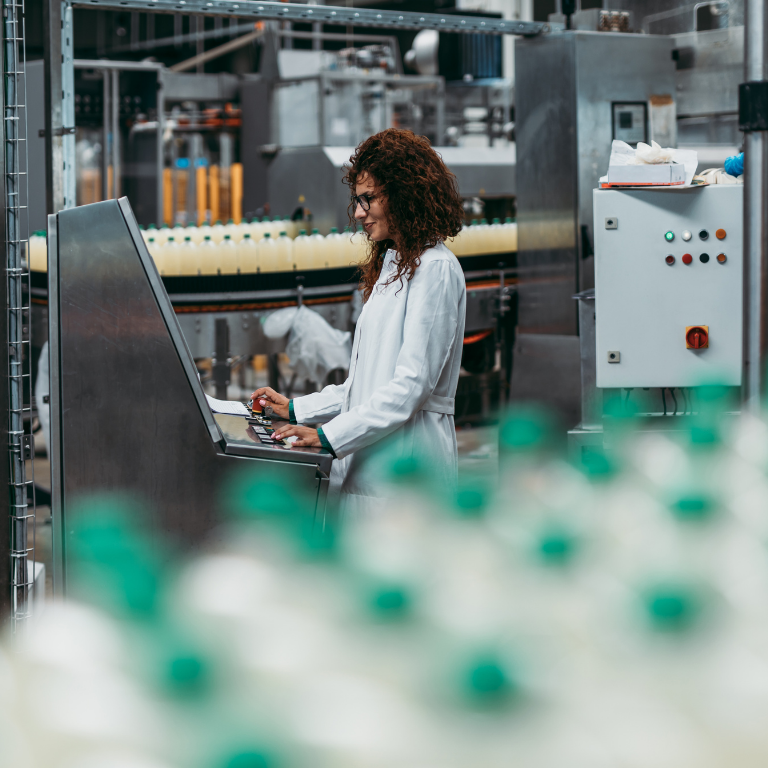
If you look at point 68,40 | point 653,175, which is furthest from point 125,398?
point 653,175

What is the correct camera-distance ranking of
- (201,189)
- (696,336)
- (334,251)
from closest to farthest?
(696,336)
(334,251)
(201,189)

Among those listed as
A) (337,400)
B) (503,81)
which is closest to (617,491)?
(337,400)

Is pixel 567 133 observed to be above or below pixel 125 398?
above

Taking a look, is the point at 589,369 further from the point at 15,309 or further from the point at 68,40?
the point at 15,309

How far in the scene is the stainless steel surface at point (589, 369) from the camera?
10.6 feet

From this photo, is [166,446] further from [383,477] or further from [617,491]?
[617,491]

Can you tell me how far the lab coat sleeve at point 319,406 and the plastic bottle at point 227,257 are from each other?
96.5 inches

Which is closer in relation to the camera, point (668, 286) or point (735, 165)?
point (668, 286)

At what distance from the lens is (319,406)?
2.01 meters

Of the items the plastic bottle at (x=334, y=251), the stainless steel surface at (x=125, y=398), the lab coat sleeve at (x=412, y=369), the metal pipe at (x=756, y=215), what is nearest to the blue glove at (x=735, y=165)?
the metal pipe at (x=756, y=215)

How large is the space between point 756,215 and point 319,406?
1585 mm

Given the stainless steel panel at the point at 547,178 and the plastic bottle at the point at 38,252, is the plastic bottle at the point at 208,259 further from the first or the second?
the stainless steel panel at the point at 547,178

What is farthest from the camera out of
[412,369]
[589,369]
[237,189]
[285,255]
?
[237,189]

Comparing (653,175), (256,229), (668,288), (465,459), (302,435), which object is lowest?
(465,459)
